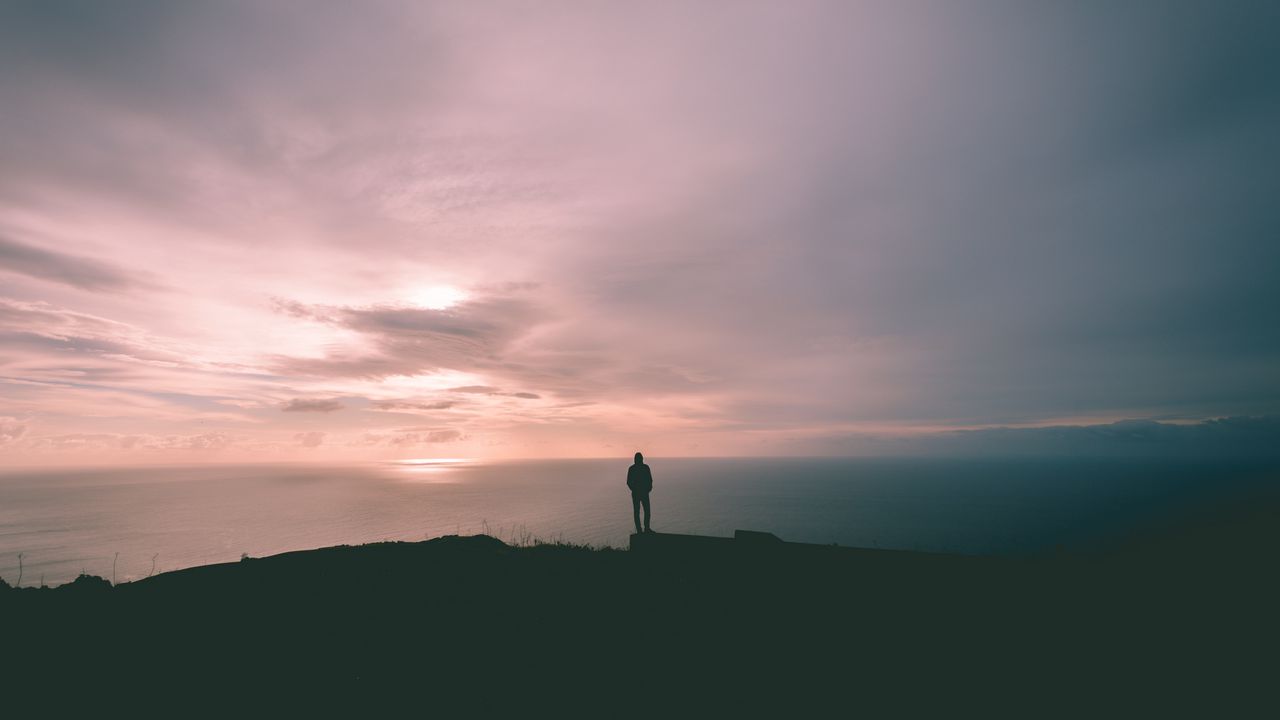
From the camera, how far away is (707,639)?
784cm

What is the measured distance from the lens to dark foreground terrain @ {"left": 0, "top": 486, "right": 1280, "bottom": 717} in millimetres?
6133

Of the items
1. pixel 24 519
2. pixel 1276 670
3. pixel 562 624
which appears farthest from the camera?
pixel 24 519

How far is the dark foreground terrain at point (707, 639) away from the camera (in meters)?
6.13

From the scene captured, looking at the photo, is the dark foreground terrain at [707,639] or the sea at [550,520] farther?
the sea at [550,520]

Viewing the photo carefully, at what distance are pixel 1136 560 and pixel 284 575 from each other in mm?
18492

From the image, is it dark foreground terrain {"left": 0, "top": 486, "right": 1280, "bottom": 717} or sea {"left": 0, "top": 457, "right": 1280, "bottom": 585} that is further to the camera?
sea {"left": 0, "top": 457, "right": 1280, "bottom": 585}

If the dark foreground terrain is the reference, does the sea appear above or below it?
below

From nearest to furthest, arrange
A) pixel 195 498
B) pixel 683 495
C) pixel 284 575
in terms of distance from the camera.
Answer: pixel 284 575 → pixel 683 495 → pixel 195 498

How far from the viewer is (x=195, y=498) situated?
7456 inches

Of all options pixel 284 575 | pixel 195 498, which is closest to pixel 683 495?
pixel 284 575

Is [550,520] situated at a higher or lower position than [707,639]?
lower

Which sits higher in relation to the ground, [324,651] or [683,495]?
[324,651]

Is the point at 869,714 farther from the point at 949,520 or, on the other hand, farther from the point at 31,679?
the point at 949,520

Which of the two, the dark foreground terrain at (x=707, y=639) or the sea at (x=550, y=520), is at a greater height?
the dark foreground terrain at (x=707, y=639)
